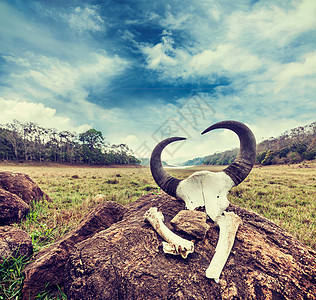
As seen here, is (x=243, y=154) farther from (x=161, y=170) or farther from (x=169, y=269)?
(x=169, y=269)

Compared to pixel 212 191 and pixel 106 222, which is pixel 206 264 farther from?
pixel 106 222

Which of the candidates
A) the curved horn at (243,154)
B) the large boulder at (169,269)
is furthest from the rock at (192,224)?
the curved horn at (243,154)

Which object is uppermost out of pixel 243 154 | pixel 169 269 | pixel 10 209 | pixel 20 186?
pixel 243 154

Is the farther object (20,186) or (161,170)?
(20,186)

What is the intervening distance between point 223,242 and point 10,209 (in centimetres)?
391

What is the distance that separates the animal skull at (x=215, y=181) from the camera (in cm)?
230

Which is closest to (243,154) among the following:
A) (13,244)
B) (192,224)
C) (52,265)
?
(192,224)

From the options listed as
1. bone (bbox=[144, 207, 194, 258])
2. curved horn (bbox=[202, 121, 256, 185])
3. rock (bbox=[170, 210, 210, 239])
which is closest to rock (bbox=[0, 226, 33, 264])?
bone (bbox=[144, 207, 194, 258])

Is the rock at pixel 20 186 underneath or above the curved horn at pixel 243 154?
underneath

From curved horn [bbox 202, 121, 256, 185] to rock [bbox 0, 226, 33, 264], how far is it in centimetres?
319

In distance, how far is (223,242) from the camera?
5.90ft

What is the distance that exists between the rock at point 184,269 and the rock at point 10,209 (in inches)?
91.2

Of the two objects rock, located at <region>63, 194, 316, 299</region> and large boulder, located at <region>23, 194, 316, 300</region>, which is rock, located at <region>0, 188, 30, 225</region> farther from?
rock, located at <region>63, 194, 316, 299</region>

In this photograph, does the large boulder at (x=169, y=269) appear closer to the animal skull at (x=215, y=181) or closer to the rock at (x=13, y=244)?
the animal skull at (x=215, y=181)
